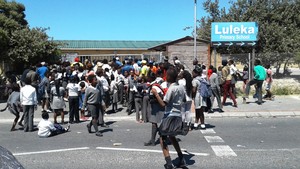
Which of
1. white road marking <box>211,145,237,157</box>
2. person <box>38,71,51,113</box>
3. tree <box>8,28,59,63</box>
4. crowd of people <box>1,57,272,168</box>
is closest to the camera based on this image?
crowd of people <box>1,57,272,168</box>

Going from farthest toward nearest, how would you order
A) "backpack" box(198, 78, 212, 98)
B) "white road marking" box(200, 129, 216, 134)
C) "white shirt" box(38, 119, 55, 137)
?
"backpack" box(198, 78, 212, 98), "white road marking" box(200, 129, 216, 134), "white shirt" box(38, 119, 55, 137)

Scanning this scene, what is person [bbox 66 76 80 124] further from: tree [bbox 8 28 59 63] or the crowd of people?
tree [bbox 8 28 59 63]

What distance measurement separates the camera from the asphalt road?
6492mm

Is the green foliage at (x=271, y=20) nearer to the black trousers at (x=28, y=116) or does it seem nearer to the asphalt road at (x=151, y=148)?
the asphalt road at (x=151, y=148)

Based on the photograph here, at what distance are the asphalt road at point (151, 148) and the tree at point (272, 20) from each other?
1825 cm

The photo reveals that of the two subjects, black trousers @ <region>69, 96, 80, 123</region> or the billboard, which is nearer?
black trousers @ <region>69, 96, 80, 123</region>

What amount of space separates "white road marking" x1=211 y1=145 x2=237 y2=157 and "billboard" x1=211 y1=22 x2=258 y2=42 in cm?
1014

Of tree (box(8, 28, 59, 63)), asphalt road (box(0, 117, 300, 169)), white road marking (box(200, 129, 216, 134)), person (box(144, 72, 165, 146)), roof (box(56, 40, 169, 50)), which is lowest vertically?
asphalt road (box(0, 117, 300, 169))

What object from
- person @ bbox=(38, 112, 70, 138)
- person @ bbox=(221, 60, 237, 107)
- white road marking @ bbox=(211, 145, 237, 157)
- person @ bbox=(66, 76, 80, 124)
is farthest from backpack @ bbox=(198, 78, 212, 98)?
person @ bbox=(38, 112, 70, 138)

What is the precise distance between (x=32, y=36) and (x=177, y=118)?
16.3 meters

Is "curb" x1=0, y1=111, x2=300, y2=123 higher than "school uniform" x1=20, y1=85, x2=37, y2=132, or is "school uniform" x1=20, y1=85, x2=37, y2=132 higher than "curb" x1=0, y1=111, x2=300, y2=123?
"school uniform" x1=20, y1=85, x2=37, y2=132

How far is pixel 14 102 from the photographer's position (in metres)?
10.1

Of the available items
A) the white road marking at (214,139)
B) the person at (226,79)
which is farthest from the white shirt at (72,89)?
the person at (226,79)

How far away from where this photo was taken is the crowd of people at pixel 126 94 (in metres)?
6.49
